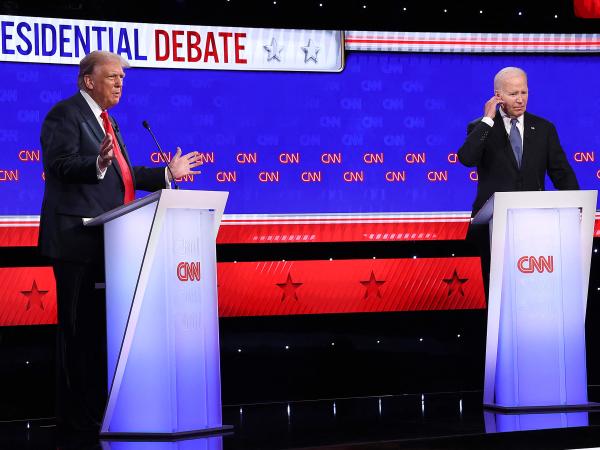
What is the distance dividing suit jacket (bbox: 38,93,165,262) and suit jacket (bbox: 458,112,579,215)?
72.1 inches

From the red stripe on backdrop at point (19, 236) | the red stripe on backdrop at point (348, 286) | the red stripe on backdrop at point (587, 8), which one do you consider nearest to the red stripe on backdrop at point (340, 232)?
the red stripe on backdrop at point (348, 286)

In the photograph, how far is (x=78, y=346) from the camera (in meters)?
4.40

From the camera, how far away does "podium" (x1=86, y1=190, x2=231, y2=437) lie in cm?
402

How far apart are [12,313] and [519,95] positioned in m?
2.84

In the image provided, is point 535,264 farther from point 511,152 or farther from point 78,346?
point 78,346

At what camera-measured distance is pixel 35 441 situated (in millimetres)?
4340

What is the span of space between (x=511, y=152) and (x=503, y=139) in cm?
8

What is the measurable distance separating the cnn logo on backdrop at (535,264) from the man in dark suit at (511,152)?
16.3 inches

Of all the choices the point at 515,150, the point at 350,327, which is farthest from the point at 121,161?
the point at 350,327

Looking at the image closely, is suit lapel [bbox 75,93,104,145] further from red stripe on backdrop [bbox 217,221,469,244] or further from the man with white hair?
the man with white hair

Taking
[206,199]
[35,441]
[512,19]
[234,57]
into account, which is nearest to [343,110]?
[234,57]

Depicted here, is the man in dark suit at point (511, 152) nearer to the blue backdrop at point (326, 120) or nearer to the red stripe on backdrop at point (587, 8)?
the blue backdrop at point (326, 120)

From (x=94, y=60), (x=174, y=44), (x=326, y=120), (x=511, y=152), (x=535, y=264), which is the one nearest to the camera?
(x=94, y=60)

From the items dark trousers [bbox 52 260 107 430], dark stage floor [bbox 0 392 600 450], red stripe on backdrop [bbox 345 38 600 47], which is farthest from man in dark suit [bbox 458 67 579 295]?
dark trousers [bbox 52 260 107 430]
